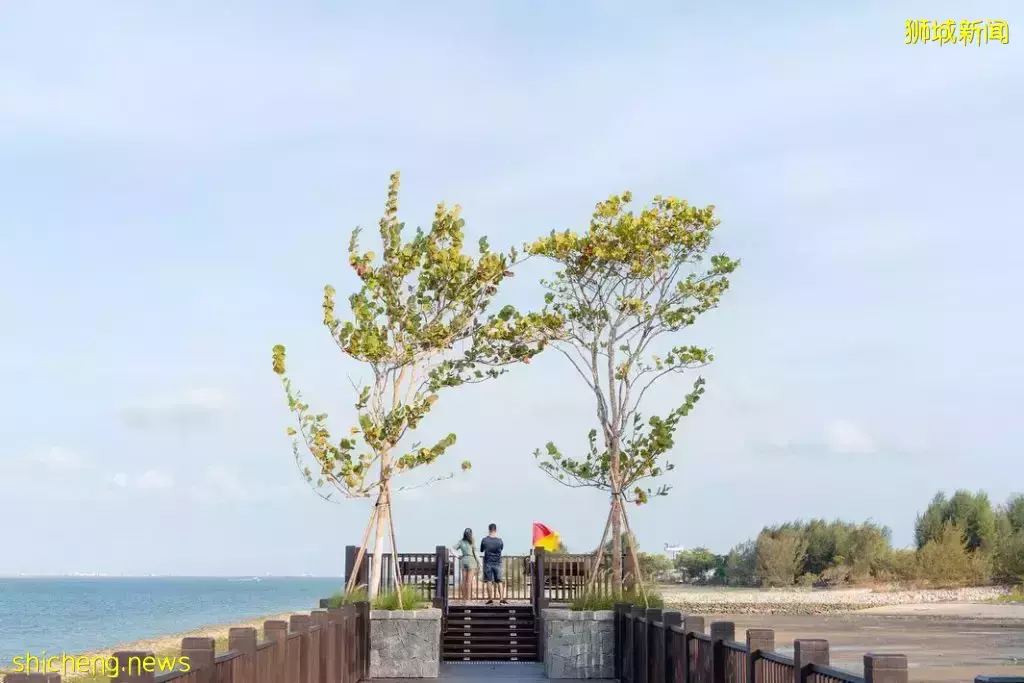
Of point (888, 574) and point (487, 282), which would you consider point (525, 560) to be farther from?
point (888, 574)

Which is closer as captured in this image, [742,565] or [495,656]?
[495,656]

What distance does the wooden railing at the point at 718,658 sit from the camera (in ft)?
26.2

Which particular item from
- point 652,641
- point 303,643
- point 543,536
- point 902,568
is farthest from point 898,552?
point 303,643

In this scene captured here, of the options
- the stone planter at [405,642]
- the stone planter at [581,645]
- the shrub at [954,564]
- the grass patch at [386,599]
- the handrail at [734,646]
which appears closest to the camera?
the handrail at [734,646]

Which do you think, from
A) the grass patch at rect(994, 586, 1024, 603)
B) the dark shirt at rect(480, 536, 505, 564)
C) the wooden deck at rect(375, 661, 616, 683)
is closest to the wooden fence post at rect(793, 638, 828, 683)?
the wooden deck at rect(375, 661, 616, 683)

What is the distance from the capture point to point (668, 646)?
14.8 meters

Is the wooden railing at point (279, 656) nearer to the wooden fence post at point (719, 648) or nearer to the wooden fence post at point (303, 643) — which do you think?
the wooden fence post at point (303, 643)

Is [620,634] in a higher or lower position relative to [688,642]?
lower

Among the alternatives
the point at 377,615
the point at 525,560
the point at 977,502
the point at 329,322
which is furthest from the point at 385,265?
the point at 977,502

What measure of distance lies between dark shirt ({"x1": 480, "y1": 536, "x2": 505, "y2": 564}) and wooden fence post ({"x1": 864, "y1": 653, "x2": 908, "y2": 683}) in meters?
21.5

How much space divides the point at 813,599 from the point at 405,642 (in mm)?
34372

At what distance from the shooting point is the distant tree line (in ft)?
188

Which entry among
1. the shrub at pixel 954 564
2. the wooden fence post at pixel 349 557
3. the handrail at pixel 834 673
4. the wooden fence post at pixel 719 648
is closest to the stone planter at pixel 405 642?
the wooden fence post at pixel 349 557

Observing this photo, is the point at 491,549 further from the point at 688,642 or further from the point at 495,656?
the point at 688,642
